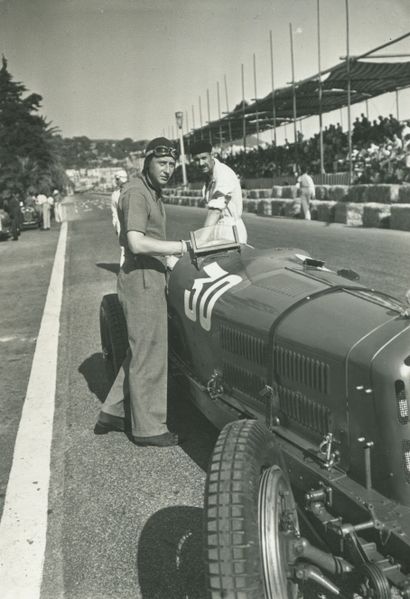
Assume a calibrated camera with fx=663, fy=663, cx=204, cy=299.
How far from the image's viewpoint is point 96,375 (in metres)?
5.89

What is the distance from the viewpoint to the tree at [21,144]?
44.0 m

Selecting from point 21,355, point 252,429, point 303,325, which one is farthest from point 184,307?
point 21,355

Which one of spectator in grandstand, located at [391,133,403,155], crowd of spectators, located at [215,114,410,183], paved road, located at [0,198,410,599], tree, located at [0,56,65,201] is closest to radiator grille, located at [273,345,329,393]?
paved road, located at [0,198,410,599]

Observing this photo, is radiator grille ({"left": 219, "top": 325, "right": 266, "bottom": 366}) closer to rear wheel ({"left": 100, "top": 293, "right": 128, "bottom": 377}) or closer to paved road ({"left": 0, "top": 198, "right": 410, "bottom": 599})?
paved road ({"left": 0, "top": 198, "right": 410, "bottom": 599})

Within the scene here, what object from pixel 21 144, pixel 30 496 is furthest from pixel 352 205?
pixel 21 144

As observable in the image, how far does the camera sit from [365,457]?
2543 millimetres

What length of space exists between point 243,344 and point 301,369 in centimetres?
52

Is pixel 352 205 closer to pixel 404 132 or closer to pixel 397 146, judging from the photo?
pixel 397 146

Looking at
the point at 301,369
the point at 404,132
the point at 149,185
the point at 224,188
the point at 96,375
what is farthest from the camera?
the point at 404,132

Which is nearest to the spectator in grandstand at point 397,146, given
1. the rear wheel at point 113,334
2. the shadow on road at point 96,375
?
the shadow on road at point 96,375

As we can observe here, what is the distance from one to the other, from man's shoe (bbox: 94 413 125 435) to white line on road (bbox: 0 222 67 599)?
0.33 m

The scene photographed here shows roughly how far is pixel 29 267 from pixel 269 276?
39.0 feet

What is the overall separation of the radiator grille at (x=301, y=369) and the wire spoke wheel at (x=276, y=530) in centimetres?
48

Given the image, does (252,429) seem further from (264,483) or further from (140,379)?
(140,379)
